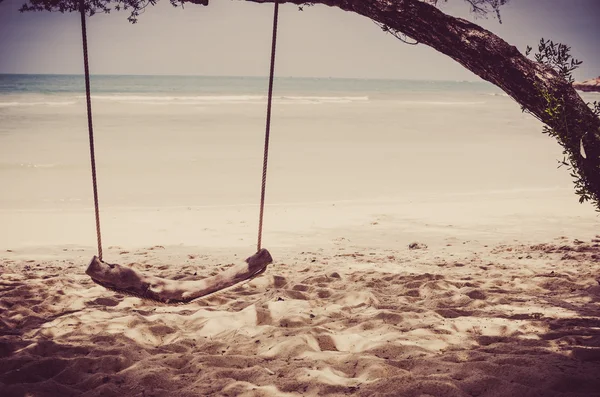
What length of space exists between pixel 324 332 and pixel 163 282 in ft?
3.05

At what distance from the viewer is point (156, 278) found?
279 centimetres

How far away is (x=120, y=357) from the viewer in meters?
2.62

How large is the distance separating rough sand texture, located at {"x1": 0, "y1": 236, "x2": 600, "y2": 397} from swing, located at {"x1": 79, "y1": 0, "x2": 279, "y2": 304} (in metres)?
0.30

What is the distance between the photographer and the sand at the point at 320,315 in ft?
7.67

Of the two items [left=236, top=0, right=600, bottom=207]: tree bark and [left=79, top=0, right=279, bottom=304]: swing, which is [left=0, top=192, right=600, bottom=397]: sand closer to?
[left=79, top=0, right=279, bottom=304]: swing

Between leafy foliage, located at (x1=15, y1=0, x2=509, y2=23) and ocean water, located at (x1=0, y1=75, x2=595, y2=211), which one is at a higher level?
leafy foliage, located at (x1=15, y1=0, x2=509, y2=23)

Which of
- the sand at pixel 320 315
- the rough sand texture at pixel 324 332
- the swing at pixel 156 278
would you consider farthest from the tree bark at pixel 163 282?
the rough sand texture at pixel 324 332

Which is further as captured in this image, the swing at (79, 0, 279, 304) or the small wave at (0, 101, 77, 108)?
the small wave at (0, 101, 77, 108)

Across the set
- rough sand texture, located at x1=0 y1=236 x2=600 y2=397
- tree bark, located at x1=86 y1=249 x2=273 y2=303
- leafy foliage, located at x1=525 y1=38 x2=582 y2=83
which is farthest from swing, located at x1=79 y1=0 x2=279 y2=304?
leafy foliage, located at x1=525 y1=38 x2=582 y2=83

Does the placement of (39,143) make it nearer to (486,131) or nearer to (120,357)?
(120,357)

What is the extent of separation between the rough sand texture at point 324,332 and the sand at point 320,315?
0.03 feet

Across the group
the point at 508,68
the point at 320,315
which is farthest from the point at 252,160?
the point at 508,68

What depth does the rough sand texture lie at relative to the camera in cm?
230

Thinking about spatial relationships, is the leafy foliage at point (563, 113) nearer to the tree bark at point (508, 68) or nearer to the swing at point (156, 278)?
the tree bark at point (508, 68)
